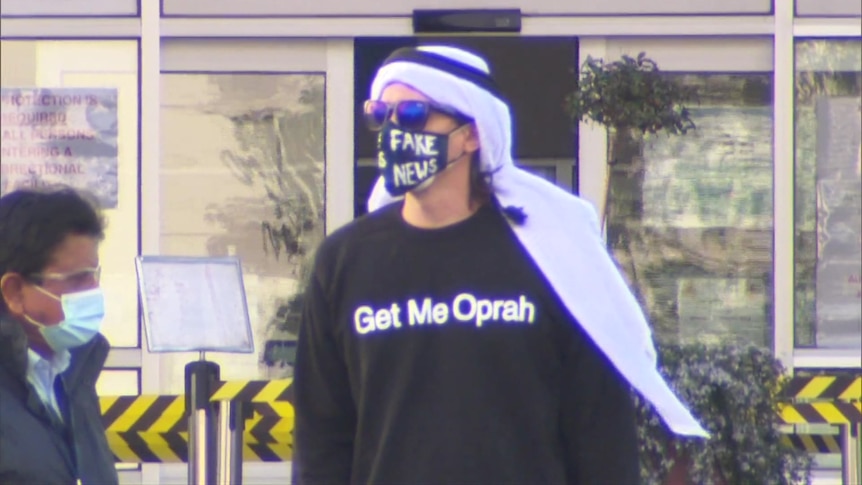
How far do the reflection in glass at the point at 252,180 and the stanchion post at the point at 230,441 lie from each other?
3.35 meters

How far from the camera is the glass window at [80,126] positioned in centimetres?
1066

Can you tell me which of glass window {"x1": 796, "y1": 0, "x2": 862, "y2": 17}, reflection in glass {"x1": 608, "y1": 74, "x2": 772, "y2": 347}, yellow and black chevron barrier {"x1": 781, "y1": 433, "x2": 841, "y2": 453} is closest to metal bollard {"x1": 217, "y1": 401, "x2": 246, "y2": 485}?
yellow and black chevron barrier {"x1": 781, "y1": 433, "x2": 841, "y2": 453}

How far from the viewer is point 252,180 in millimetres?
10719

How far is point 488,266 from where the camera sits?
→ 11.0ft

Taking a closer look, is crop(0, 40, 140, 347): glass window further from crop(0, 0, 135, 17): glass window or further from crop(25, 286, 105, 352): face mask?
crop(25, 286, 105, 352): face mask

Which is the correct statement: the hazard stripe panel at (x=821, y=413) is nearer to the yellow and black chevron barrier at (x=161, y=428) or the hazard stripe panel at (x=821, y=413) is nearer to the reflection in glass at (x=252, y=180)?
the yellow and black chevron barrier at (x=161, y=428)

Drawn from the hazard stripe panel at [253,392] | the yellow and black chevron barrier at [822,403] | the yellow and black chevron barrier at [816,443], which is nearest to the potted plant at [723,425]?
the yellow and black chevron barrier at [822,403]

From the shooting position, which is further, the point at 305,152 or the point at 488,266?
the point at 305,152

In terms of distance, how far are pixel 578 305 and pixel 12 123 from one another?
7.97 m

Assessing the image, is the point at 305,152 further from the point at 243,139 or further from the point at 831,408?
the point at 831,408

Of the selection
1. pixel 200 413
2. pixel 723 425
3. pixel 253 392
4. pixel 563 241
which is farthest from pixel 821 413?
pixel 563 241

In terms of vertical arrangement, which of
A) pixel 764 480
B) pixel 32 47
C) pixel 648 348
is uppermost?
pixel 32 47

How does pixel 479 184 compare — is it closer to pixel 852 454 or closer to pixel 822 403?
pixel 822 403

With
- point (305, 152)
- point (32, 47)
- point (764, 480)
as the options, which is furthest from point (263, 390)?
point (32, 47)
